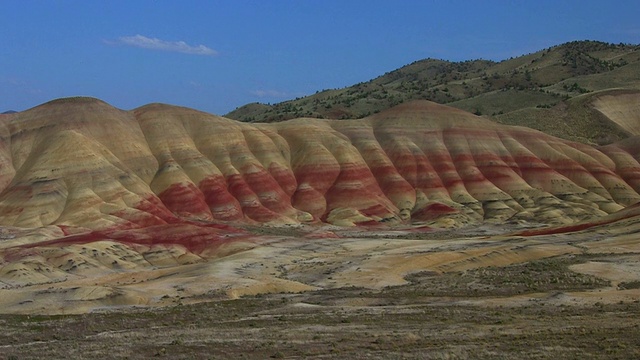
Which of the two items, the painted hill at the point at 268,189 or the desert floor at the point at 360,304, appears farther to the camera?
the painted hill at the point at 268,189

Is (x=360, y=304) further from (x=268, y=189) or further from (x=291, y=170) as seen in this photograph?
(x=291, y=170)

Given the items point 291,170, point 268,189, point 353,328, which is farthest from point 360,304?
point 291,170

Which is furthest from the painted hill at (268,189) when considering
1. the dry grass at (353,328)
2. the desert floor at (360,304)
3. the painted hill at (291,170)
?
the dry grass at (353,328)

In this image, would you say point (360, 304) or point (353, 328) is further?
point (360, 304)

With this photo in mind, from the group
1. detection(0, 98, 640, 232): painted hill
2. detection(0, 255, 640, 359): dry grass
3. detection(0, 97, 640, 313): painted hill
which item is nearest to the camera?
detection(0, 255, 640, 359): dry grass

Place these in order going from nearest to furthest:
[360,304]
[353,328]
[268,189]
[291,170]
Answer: [353,328]
[360,304]
[268,189]
[291,170]

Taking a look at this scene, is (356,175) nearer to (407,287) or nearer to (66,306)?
(407,287)

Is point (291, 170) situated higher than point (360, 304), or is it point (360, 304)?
point (291, 170)

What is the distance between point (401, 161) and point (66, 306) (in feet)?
298

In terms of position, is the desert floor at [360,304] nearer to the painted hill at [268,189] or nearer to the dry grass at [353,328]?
the dry grass at [353,328]

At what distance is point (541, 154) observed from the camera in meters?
143

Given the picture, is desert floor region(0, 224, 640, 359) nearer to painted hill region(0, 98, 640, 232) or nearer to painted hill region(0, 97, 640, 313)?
painted hill region(0, 97, 640, 313)

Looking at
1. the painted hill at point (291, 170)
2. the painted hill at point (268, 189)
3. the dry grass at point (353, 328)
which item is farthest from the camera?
the painted hill at point (291, 170)

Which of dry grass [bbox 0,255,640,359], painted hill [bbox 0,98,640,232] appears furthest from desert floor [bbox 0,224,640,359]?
painted hill [bbox 0,98,640,232]
